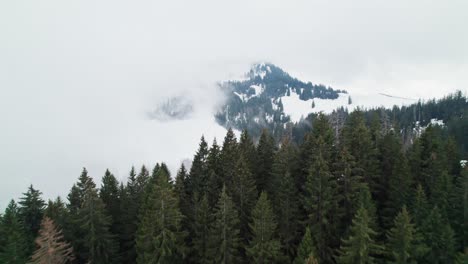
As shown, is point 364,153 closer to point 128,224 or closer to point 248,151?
point 248,151

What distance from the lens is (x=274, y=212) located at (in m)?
36.7

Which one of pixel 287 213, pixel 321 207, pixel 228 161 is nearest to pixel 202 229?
pixel 287 213

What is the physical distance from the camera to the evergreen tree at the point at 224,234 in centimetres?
3062

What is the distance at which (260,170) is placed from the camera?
4631 cm

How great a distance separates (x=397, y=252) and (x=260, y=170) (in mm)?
22538

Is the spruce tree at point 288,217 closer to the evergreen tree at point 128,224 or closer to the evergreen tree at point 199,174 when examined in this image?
the evergreen tree at point 199,174

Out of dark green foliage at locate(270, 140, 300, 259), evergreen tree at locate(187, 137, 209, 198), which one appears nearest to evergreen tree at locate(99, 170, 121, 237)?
evergreen tree at locate(187, 137, 209, 198)

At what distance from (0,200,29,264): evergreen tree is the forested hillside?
0.38ft

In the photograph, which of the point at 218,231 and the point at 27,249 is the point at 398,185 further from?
the point at 27,249

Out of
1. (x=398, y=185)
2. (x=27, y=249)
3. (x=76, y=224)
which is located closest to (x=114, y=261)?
(x=76, y=224)

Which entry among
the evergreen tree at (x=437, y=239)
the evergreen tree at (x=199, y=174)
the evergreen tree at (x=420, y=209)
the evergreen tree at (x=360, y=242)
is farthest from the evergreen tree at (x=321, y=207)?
the evergreen tree at (x=199, y=174)

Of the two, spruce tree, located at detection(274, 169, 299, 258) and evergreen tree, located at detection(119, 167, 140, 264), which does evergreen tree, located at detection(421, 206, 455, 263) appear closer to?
spruce tree, located at detection(274, 169, 299, 258)

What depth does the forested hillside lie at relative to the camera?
28.7 m

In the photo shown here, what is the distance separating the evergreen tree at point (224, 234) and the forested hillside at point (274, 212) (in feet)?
0.33
